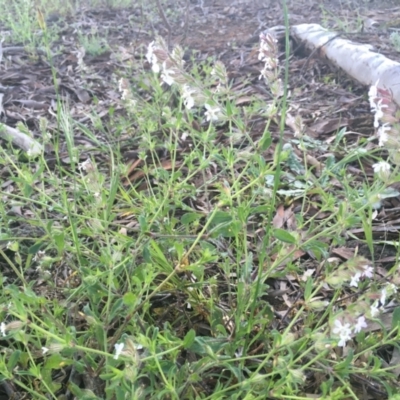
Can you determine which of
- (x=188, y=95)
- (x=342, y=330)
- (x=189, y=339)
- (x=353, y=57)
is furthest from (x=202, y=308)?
(x=353, y=57)

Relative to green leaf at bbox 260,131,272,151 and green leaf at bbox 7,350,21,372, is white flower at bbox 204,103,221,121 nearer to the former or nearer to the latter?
green leaf at bbox 260,131,272,151

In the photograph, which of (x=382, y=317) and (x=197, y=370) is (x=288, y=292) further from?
(x=197, y=370)

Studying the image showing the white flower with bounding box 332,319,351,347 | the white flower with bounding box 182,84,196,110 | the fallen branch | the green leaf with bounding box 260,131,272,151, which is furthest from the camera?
the fallen branch

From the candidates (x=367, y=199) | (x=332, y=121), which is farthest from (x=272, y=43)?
(x=332, y=121)

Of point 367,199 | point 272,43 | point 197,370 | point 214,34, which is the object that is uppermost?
point 272,43

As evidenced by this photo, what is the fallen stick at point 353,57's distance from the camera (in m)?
2.54

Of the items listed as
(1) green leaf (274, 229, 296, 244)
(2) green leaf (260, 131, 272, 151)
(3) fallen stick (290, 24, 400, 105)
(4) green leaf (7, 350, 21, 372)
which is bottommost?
(3) fallen stick (290, 24, 400, 105)

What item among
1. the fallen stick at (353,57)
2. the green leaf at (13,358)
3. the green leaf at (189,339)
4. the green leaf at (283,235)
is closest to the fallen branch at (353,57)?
the fallen stick at (353,57)

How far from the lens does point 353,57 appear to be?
9.77 ft

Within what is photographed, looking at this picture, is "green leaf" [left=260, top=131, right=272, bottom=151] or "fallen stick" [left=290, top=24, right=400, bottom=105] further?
"fallen stick" [left=290, top=24, right=400, bottom=105]

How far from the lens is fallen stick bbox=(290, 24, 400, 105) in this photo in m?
2.54

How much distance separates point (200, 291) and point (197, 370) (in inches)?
13.2

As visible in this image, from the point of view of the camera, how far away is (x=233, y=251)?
5.18ft

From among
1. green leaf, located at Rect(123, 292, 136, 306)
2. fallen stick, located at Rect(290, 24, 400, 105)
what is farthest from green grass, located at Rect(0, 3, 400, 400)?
fallen stick, located at Rect(290, 24, 400, 105)
